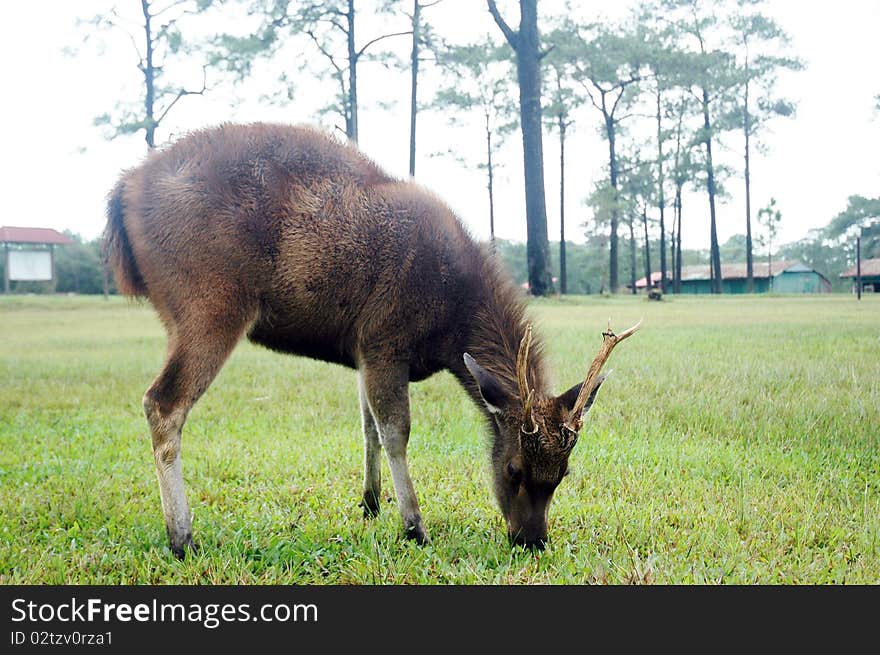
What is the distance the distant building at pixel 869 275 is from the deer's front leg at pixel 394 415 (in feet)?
13.6

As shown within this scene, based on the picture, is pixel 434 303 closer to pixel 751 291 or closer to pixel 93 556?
pixel 93 556

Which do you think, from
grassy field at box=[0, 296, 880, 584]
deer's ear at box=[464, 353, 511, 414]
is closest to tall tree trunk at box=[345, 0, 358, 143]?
grassy field at box=[0, 296, 880, 584]

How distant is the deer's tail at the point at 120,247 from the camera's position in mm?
2838

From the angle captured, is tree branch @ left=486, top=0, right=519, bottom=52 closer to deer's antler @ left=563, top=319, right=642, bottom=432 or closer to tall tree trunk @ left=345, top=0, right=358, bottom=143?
tall tree trunk @ left=345, top=0, right=358, bottom=143

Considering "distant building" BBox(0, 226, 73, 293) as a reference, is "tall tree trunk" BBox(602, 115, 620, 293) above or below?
above

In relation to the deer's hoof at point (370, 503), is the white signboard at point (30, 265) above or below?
above

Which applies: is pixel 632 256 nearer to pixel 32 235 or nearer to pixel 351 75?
pixel 351 75

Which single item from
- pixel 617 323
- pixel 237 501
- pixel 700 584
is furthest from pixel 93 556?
pixel 617 323

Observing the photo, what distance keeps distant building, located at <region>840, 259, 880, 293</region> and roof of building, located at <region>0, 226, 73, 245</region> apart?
22.0 feet

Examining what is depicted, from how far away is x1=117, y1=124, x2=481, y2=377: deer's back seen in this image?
2.63 metres

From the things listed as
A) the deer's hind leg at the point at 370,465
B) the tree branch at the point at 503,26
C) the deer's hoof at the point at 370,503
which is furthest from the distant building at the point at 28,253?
the tree branch at the point at 503,26

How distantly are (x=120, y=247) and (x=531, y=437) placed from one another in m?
1.97

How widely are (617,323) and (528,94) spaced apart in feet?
12.2

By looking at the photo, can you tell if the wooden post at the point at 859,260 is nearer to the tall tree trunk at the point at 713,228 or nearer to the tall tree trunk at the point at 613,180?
the tall tree trunk at the point at 713,228
